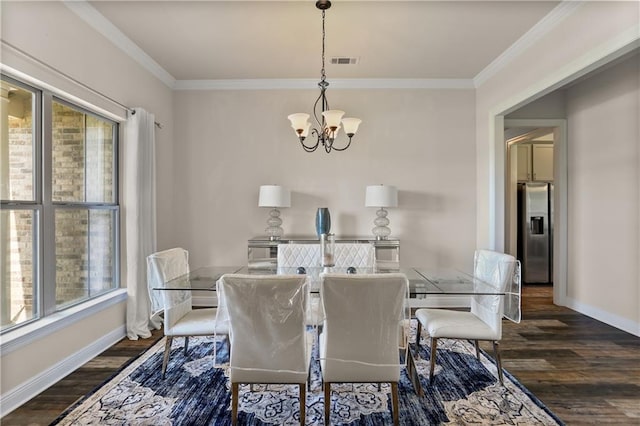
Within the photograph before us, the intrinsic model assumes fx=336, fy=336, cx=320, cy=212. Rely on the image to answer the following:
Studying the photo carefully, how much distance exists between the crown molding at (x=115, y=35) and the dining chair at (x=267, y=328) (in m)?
2.60

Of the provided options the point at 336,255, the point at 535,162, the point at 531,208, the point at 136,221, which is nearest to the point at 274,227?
the point at 336,255

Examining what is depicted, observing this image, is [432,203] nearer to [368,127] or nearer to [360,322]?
[368,127]

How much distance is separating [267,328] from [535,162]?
19.6 ft

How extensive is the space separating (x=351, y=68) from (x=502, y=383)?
11.3 ft

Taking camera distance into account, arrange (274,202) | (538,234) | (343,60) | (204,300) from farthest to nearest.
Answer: (538,234) → (204,300) → (274,202) → (343,60)

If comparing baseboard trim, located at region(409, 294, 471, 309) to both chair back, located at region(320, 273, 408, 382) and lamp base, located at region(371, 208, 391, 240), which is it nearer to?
lamp base, located at region(371, 208, 391, 240)

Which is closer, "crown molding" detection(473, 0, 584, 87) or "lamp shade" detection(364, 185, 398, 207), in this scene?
"crown molding" detection(473, 0, 584, 87)

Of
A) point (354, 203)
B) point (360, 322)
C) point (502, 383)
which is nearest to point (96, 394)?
point (360, 322)

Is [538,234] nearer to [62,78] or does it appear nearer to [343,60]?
[343,60]

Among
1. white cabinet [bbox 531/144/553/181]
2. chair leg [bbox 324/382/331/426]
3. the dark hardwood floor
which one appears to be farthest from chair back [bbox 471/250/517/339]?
white cabinet [bbox 531/144/553/181]

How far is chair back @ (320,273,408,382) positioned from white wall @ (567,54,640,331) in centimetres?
323

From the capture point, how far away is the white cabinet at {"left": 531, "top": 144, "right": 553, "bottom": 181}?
5.91m

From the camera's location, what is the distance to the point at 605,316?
3.78 metres

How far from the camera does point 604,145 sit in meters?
3.83
